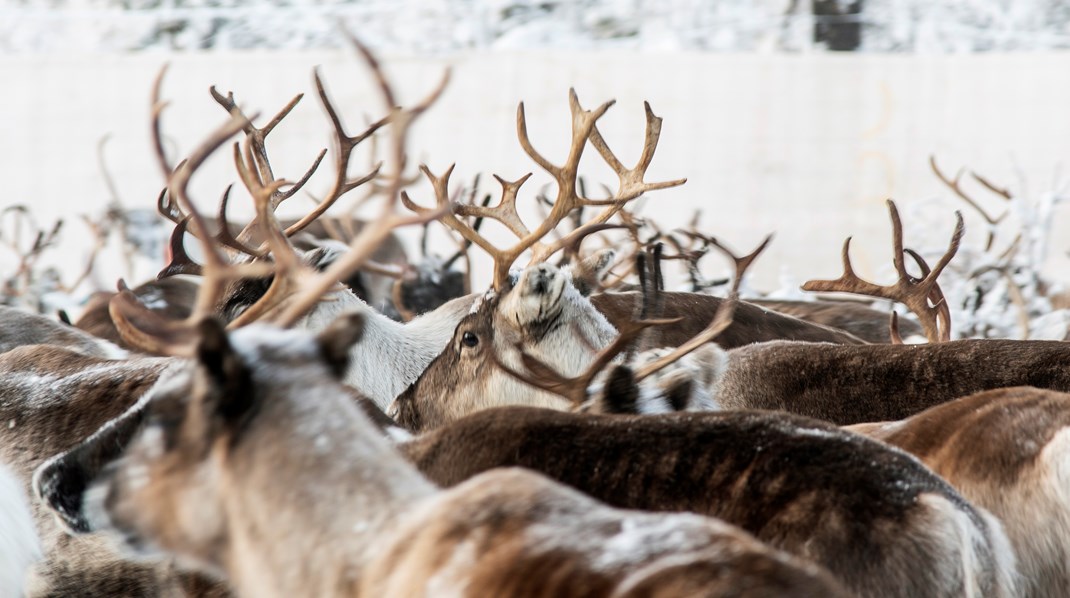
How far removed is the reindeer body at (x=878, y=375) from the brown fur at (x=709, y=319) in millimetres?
604

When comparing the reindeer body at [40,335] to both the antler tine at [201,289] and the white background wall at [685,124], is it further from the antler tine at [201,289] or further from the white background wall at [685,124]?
the white background wall at [685,124]

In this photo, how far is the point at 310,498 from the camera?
5.27 feet

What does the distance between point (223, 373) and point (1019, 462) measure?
146 cm

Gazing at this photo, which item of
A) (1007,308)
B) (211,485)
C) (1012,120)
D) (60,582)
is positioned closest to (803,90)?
(1012,120)

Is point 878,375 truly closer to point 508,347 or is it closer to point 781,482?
point 508,347

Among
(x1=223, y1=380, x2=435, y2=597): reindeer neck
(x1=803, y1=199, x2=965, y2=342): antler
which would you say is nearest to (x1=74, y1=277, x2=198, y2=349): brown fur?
(x1=803, y1=199, x2=965, y2=342): antler

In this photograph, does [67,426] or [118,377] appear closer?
[67,426]

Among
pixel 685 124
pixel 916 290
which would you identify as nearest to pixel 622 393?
pixel 916 290

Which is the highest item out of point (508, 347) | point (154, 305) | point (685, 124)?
point (508, 347)

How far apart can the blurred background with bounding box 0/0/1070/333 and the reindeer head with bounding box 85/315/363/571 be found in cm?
935

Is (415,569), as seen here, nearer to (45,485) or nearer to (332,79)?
(45,485)

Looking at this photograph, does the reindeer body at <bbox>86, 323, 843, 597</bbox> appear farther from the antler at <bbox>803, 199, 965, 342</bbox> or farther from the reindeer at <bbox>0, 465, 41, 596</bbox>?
the antler at <bbox>803, 199, 965, 342</bbox>

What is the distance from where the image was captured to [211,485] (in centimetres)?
166

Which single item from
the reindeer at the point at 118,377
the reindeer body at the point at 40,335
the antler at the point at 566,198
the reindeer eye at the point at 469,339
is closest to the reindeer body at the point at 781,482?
the reindeer at the point at 118,377
